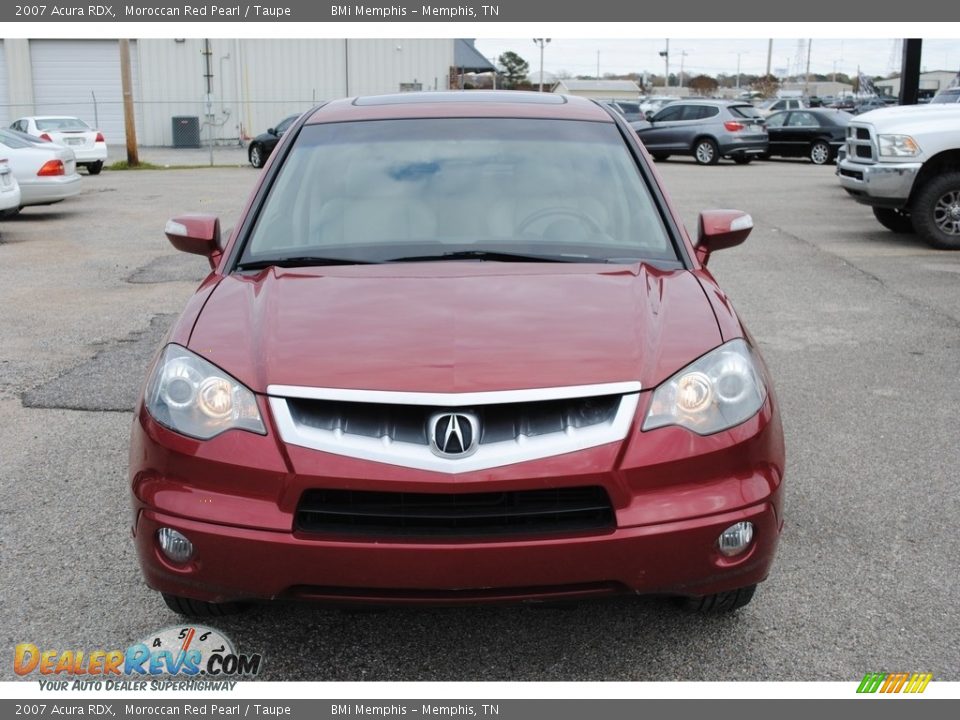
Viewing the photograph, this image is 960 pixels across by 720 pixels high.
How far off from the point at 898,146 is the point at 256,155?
20218 millimetres

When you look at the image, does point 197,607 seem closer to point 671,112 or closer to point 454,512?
point 454,512

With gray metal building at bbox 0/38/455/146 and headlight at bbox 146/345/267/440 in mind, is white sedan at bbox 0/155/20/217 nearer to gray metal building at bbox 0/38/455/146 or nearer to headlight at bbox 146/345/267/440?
headlight at bbox 146/345/267/440

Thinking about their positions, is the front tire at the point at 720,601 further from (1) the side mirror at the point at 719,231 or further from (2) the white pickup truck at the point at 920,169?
(2) the white pickup truck at the point at 920,169

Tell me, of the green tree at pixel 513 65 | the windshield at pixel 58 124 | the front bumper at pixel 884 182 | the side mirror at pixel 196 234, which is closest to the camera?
the side mirror at pixel 196 234

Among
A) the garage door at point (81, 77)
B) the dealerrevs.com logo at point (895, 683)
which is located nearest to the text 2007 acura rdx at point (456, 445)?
the dealerrevs.com logo at point (895, 683)

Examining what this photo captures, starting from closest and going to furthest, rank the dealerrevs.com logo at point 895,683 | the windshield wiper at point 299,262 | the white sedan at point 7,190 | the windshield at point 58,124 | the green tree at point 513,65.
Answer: the dealerrevs.com logo at point 895,683 < the windshield wiper at point 299,262 < the white sedan at point 7,190 < the windshield at point 58,124 < the green tree at point 513,65

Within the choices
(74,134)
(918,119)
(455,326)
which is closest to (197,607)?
(455,326)

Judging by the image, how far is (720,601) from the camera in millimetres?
3236

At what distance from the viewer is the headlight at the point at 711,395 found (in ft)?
9.39

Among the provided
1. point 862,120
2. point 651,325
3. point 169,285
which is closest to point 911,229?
point 862,120

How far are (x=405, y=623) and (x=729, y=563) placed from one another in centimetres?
109

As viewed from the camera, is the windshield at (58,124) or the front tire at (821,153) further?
the front tire at (821,153)

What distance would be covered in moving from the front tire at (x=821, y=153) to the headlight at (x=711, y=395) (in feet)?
86.5

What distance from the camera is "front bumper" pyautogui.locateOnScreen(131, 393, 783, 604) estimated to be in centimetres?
268
